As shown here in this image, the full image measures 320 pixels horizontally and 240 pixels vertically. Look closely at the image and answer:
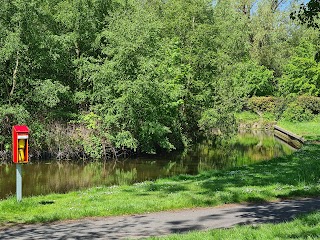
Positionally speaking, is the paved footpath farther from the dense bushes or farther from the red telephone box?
the dense bushes

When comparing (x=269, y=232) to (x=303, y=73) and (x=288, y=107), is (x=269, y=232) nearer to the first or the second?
(x=288, y=107)

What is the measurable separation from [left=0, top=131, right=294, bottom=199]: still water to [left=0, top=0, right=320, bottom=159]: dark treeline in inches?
44.7

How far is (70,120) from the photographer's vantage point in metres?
26.6

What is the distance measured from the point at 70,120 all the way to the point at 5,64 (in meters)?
5.28

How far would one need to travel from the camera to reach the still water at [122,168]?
18078mm

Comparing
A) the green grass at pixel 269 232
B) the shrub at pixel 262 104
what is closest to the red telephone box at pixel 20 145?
the green grass at pixel 269 232

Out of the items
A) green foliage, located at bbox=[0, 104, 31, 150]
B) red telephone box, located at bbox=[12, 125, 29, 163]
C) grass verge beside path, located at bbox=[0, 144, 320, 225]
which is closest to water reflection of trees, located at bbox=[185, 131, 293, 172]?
grass verge beside path, located at bbox=[0, 144, 320, 225]

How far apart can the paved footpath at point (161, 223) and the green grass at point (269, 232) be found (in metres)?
0.78

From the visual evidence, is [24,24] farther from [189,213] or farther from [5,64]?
[189,213]

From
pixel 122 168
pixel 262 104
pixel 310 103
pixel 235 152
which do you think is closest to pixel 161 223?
pixel 122 168

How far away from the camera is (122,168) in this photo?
22.6m

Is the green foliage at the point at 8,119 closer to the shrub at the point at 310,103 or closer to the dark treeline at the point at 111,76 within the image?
the dark treeline at the point at 111,76

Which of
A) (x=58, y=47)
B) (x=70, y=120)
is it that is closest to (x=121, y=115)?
(x=70, y=120)

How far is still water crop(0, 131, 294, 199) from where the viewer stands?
1808cm
